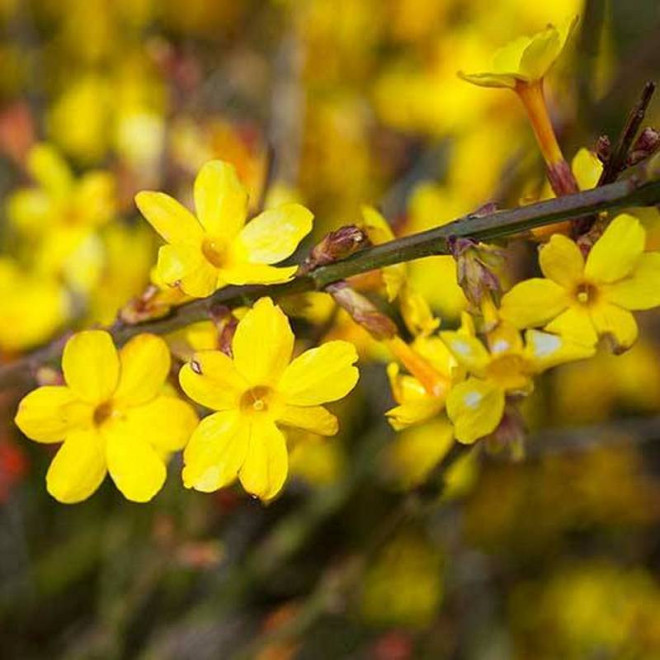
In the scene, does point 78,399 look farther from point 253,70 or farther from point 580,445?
point 253,70

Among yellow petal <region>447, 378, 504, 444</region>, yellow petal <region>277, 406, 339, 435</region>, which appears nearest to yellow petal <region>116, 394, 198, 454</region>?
yellow petal <region>277, 406, 339, 435</region>

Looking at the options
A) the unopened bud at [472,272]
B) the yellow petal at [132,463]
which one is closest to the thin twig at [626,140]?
the unopened bud at [472,272]

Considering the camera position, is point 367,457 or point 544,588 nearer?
point 367,457

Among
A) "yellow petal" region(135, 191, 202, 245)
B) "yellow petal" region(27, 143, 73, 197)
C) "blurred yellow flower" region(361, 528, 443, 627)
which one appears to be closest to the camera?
"yellow petal" region(135, 191, 202, 245)

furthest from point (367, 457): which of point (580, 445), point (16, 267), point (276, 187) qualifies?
point (16, 267)

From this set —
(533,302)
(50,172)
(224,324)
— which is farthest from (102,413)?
(50,172)

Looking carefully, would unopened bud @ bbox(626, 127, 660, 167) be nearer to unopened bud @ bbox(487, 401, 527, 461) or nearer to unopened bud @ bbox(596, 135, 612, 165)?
unopened bud @ bbox(596, 135, 612, 165)

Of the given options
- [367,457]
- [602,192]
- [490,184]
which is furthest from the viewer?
[490,184]

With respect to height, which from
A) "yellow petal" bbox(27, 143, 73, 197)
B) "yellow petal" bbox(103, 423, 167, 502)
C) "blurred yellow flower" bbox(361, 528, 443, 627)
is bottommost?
"blurred yellow flower" bbox(361, 528, 443, 627)
